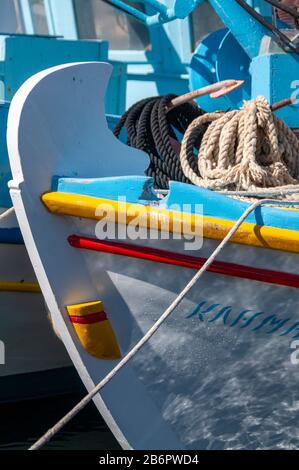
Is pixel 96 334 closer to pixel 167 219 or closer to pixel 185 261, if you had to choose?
pixel 185 261

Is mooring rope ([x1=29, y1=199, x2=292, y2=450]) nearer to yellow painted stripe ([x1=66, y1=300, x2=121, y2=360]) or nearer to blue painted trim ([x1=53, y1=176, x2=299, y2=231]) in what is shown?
blue painted trim ([x1=53, y1=176, x2=299, y2=231])

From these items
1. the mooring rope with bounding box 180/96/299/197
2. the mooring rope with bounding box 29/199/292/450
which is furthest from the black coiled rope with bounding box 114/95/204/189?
the mooring rope with bounding box 29/199/292/450

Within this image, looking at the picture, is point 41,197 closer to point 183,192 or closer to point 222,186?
point 183,192

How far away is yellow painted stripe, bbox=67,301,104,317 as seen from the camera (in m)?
4.27

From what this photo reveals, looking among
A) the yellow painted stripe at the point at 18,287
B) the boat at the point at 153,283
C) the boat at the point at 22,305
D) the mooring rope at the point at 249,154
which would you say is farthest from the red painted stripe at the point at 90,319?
the yellow painted stripe at the point at 18,287

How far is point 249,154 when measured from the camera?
4.87m

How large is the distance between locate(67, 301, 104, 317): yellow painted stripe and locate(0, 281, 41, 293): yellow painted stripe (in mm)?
1400

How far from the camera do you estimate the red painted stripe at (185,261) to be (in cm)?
409

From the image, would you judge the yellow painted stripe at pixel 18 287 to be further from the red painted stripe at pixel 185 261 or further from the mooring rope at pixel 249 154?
the red painted stripe at pixel 185 261

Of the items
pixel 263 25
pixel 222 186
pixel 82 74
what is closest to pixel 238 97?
pixel 263 25

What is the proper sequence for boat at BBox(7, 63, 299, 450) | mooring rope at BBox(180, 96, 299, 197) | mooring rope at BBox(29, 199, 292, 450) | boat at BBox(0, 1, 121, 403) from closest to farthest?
mooring rope at BBox(29, 199, 292, 450) → boat at BBox(7, 63, 299, 450) → mooring rope at BBox(180, 96, 299, 197) → boat at BBox(0, 1, 121, 403)

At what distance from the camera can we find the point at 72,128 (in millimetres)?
4395

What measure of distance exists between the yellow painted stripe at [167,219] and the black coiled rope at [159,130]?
1413 millimetres

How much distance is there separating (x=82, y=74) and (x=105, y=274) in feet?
3.28
